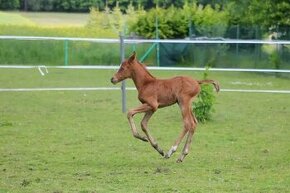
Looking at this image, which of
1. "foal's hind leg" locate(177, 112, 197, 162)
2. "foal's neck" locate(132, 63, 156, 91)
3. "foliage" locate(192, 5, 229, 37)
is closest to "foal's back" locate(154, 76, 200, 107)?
"foal's neck" locate(132, 63, 156, 91)

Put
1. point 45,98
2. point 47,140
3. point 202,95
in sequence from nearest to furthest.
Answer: point 47,140
point 202,95
point 45,98

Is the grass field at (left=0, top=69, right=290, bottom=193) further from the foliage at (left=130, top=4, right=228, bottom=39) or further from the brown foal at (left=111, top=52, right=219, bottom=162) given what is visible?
the foliage at (left=130, top=4, right=228, bottom=39)

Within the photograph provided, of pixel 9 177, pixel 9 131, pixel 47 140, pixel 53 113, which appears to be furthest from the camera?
pixel 53 113

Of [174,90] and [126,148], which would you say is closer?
[174,90]

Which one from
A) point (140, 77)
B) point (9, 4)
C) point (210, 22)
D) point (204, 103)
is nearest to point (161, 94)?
point (140, 77)

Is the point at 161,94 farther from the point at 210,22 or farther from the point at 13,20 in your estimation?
the point at 13,20

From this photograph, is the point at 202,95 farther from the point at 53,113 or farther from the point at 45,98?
the point at 45,98

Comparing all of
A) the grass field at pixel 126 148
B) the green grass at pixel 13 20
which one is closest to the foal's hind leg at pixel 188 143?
the grass field at pixel 126 148

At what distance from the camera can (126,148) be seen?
10805mm

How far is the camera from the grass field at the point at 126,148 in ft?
26.9

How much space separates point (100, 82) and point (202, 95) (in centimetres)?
1097

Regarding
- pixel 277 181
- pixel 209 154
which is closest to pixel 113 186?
pixel 277 181

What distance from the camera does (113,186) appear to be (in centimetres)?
800

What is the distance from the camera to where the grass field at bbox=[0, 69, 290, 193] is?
8.20m
